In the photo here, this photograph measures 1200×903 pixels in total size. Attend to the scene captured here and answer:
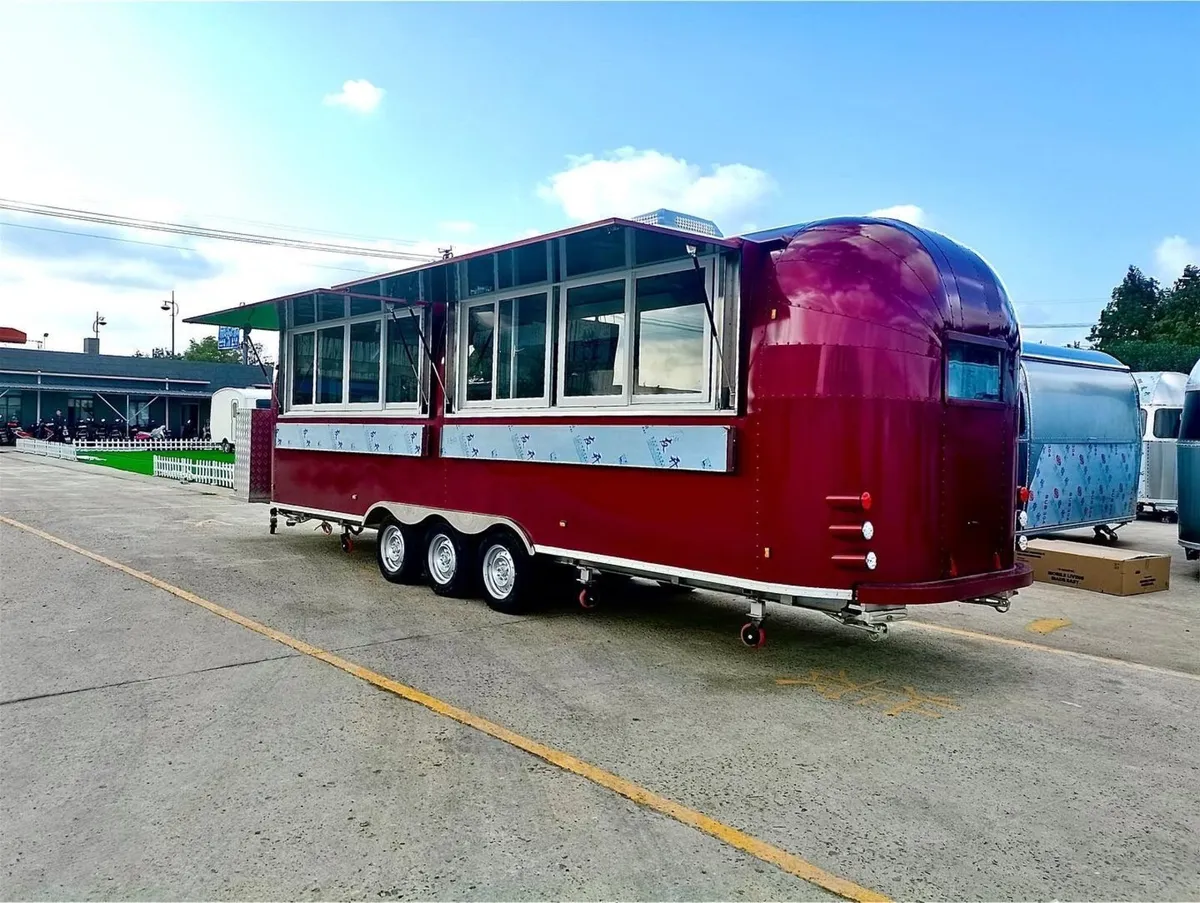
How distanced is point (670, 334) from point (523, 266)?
1.64m

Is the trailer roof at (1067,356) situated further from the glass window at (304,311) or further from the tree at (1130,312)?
the tree at (1130,312)

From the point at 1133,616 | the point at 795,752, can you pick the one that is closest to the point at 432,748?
the point at 795,752

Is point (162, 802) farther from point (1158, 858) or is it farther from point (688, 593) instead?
point (688, 593)

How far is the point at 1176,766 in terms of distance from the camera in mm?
4781

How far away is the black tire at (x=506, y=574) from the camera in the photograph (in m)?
7.83

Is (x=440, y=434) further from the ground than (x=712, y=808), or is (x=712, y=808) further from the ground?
(x=440, y=434)

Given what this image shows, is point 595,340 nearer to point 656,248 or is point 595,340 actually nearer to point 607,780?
point 656,248

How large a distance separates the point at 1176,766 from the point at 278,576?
8489 millimetres

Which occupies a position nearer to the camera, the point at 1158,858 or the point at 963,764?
the point at 1158,858

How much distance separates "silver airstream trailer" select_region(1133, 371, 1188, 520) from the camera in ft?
59.7

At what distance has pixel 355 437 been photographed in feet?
32.6

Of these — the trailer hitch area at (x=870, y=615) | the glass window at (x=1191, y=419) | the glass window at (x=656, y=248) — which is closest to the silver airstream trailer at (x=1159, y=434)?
the glass window at (x=1191, y=419)

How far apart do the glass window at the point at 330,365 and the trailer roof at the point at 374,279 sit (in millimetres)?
630

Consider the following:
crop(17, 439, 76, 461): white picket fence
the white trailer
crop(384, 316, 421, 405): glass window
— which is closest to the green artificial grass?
crop(17, 439, 76, 461): white picket fence
